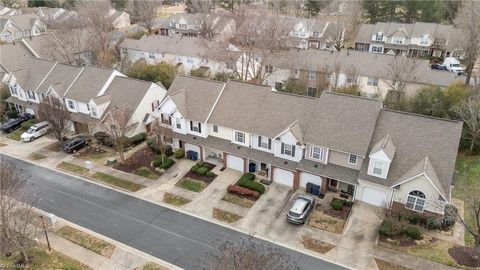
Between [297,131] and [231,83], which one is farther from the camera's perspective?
[231,83]

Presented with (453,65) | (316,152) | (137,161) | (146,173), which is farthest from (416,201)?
(453,65)

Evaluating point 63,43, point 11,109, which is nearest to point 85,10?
point 63,43

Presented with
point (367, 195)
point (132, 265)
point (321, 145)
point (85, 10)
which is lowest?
point (132, 265)

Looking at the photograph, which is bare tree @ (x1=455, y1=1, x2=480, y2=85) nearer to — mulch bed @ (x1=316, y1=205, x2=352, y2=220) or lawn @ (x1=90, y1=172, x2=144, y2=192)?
mulch bed @ (x1=316, y1=205, x2=352, y2=220)

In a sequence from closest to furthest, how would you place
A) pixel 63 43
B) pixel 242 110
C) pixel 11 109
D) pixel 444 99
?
pixel 242 110 < pixel 444 99 < pixel 11 109 < pixel 63 43

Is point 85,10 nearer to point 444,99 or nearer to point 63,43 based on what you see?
point 63,43

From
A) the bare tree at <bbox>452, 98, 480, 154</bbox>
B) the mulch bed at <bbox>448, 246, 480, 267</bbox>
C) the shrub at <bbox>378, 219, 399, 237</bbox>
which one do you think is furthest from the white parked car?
the bare tree at <bbox>452, 98, 480, 154</bbox>

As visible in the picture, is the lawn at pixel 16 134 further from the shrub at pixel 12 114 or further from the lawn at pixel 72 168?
the lawn at pixel 72 168

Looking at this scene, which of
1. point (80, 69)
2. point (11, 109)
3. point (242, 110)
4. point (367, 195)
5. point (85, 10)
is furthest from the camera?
point (85, 10)
